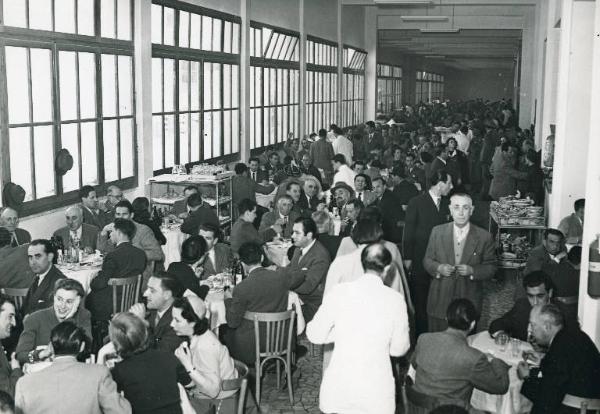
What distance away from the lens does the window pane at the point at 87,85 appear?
9.16 m

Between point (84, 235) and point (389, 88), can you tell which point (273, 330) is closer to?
point (84, 235)

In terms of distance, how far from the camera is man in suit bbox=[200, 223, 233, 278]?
22.1ft

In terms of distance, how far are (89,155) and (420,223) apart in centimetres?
466

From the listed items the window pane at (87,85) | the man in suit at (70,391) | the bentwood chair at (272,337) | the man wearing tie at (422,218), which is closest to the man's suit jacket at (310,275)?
the bentwood chair at (272,337)

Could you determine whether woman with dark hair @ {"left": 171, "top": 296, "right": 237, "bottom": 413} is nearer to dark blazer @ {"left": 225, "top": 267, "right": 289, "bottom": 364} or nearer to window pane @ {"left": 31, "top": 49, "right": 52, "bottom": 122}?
dark blazer @ {"left": 225, "top": 267, "right": 289, "bottom": 364}

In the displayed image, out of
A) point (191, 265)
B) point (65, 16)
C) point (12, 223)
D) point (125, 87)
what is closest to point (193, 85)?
point (125, 87)

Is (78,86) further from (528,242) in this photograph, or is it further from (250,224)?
(528,242)

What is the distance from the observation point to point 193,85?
41.0ft

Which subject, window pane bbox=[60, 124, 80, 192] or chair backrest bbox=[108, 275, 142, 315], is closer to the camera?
chair backrest bbox=[108, 275, 142, 315]

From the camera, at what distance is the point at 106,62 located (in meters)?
9.67

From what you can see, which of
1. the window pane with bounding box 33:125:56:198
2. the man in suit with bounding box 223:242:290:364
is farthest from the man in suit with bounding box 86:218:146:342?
the window pane with bounding box 33:125:56:198

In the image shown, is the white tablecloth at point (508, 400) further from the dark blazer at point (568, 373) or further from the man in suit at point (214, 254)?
the man in suit at point (214, 254)

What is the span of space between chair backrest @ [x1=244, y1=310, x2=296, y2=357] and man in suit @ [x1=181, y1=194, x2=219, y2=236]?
112 inches

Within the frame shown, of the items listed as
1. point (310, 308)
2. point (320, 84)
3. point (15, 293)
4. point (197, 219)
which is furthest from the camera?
point (320, 84)
